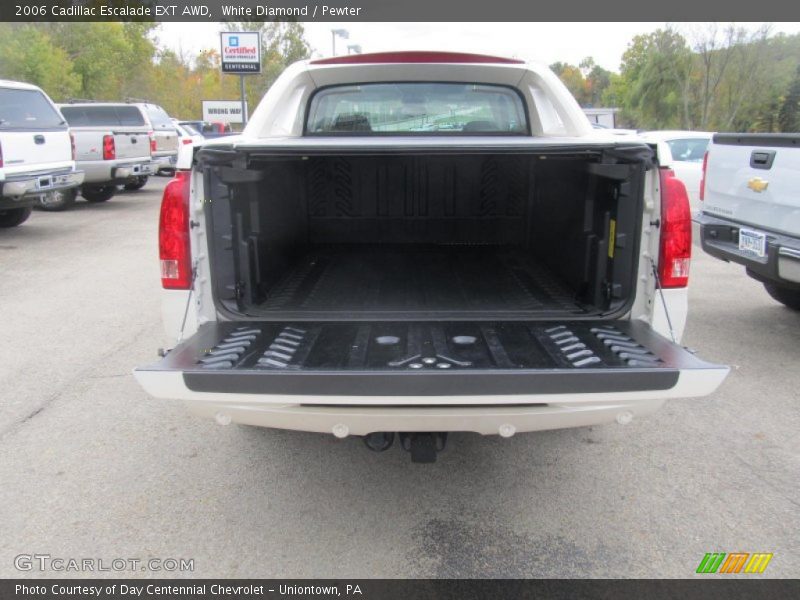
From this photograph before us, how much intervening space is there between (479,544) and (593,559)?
47 cm

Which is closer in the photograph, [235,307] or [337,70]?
[235,307]

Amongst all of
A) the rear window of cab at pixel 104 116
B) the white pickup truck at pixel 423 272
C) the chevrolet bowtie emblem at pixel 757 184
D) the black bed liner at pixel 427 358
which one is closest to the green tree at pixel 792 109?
the rear window of cab at pixel 104 116

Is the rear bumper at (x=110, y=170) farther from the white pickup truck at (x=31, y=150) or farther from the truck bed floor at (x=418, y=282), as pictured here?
the truck bed floor at (x=418, y=282)

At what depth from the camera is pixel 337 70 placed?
4359mm

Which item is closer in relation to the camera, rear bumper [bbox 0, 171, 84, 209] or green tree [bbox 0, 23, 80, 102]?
rear bumper [bbox 0, 171, 84, 209]

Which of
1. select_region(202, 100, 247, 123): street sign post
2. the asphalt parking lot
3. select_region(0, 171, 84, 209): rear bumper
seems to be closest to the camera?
the asphalt parking lot

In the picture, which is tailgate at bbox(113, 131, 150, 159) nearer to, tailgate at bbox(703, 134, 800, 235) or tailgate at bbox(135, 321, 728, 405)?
tailgate at bbox(703, 134, 800, 235)

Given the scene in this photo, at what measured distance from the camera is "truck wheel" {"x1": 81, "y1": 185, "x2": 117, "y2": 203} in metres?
14.9

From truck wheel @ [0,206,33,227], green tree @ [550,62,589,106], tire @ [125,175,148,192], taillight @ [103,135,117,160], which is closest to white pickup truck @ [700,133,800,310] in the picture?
truck wheel @ [0,206,33,227]

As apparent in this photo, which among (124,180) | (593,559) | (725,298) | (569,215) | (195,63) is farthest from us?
(195,63)

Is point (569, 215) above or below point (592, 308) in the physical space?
above

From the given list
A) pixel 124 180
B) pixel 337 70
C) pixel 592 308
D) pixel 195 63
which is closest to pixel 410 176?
pixel 337 70

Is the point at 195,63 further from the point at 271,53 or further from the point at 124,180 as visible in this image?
the point at 124,180

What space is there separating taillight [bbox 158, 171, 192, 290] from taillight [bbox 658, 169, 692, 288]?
2.03 metres
